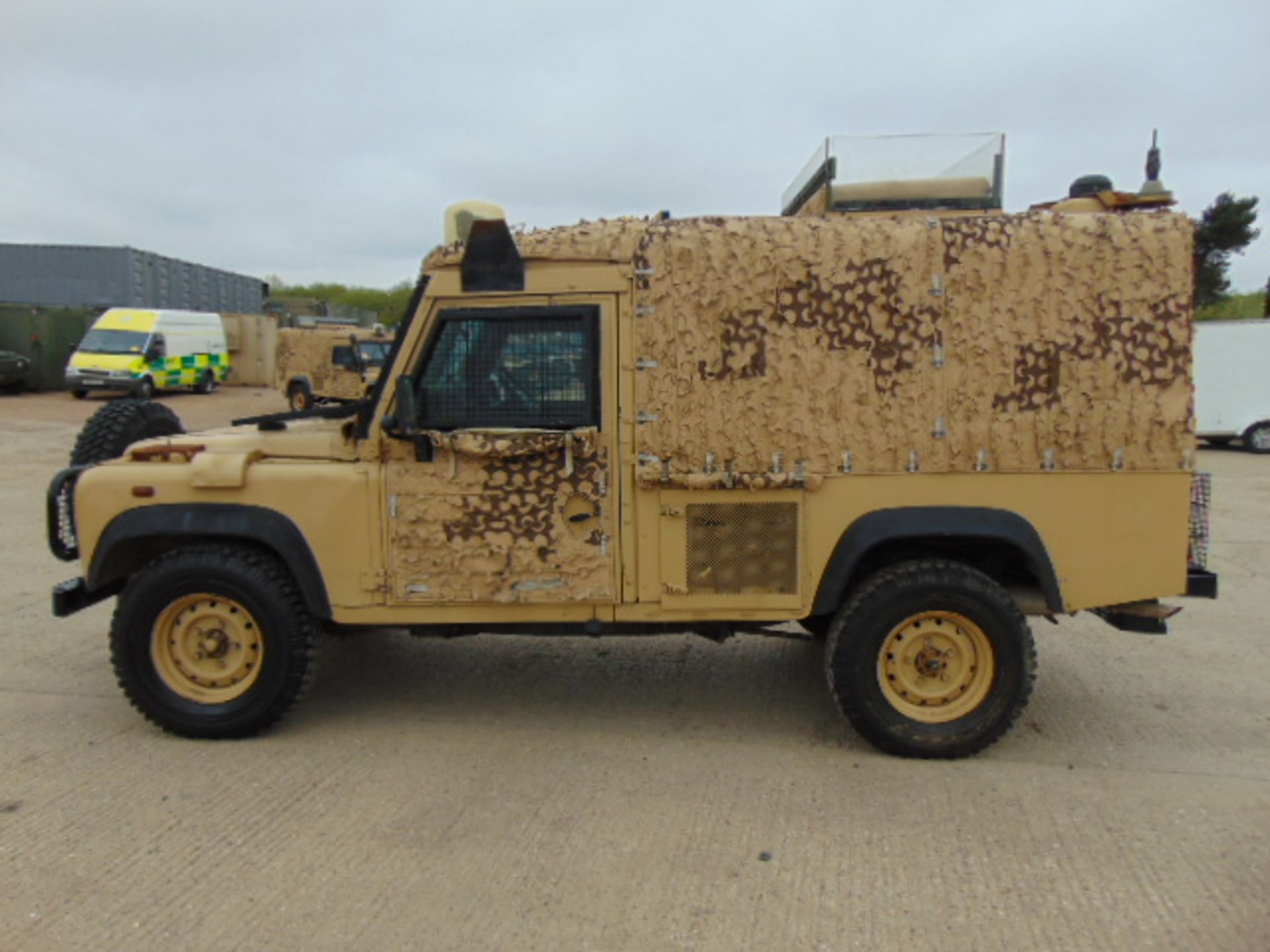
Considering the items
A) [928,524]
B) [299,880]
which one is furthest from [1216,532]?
[299,880]

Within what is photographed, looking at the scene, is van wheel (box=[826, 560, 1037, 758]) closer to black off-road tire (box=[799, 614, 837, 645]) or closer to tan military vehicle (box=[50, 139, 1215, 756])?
tan military vehicle (box=[50, 139, 1215, 756])

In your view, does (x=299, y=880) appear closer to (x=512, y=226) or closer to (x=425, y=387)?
(x=425, y=387)

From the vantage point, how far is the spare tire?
192 inches

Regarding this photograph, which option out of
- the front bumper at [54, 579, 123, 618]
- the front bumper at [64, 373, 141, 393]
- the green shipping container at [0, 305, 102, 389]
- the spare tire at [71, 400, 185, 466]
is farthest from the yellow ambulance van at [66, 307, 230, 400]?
the front bumper at [54, 579, 123, 618]

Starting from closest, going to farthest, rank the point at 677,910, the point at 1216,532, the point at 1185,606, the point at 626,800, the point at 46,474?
the point at 677,910 < the point at 626,800 < the point at 1185,606 < the point at 1216,532 < the point at 46,474

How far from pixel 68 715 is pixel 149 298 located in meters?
38.8

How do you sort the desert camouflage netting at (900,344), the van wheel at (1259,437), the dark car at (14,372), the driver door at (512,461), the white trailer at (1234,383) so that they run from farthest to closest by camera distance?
the dark car at (14,372)
the van wheel at (1259,437)
the white trailer at (1234,383)
the driver door at (512,461)
the desert camouflage netting at (900,344)

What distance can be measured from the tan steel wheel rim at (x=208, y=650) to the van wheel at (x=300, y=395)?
17710mm

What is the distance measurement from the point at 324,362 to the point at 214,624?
18378mm

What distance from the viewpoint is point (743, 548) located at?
4.20 metres

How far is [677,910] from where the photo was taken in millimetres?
3084

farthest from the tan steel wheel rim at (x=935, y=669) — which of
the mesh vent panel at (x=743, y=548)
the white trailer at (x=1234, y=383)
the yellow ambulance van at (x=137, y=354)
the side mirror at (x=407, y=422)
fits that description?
the yellow ambulance van at (x=137, y=354)

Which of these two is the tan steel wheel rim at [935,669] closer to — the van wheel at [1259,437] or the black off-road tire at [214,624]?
the black off-road tire at [214,624]

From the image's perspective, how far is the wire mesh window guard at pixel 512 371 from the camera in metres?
4.16
